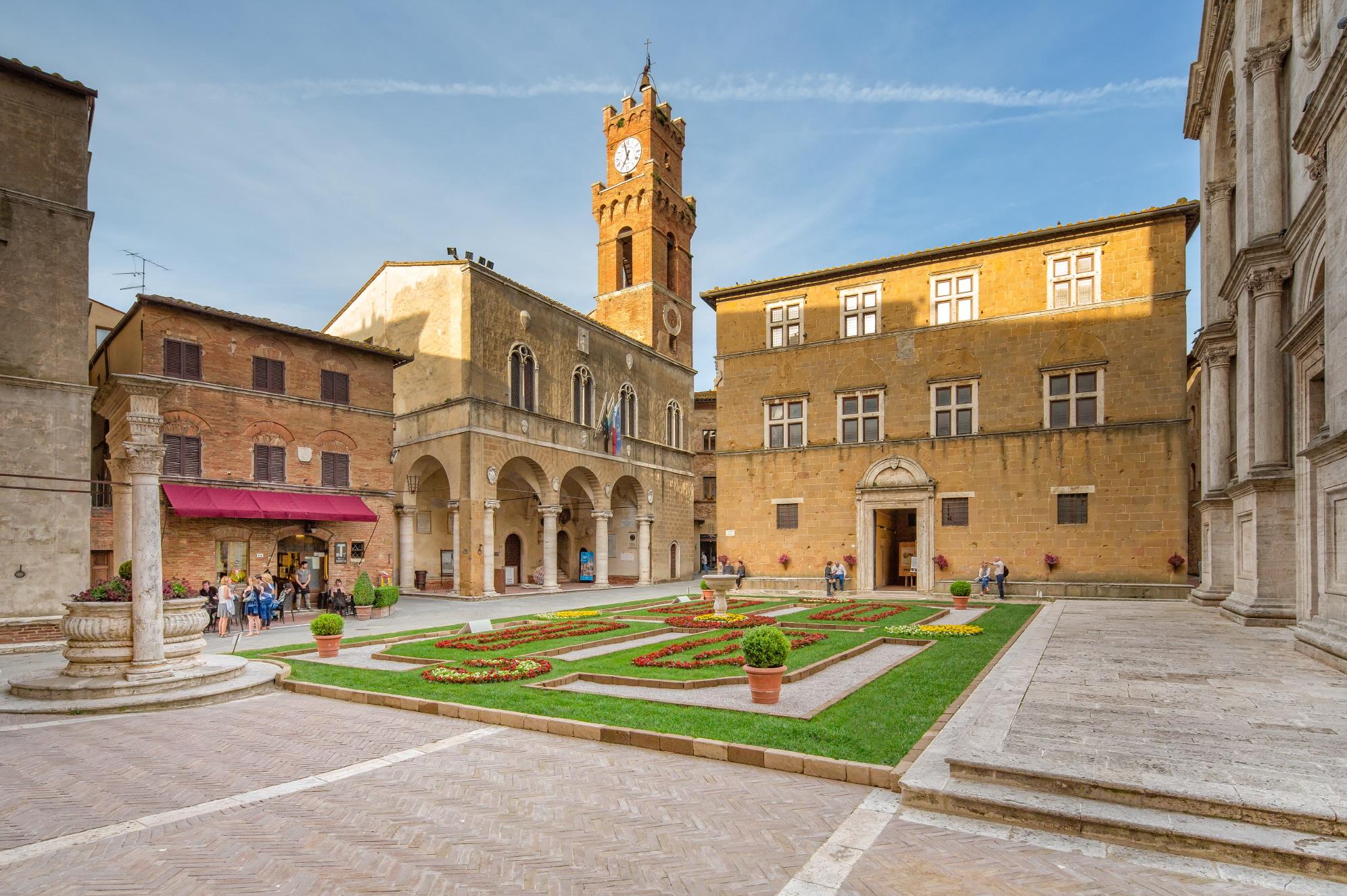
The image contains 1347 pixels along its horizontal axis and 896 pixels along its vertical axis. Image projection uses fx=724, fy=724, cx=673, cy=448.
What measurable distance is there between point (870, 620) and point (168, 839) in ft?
54.3

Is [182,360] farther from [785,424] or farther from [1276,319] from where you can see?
[1276,319]

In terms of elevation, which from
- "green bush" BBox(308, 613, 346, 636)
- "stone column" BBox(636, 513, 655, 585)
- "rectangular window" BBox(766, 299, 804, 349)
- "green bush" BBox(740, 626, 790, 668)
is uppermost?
"rectangular window" BBox(766, 299, 804, 349)

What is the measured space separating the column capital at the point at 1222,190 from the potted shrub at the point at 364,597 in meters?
28.8

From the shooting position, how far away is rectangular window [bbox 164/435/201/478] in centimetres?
2386

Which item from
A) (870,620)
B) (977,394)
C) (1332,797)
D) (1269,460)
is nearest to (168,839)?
(1332,797)

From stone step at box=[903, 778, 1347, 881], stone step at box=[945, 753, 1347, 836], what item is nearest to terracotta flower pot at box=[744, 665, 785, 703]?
stone step at box=[945, 753, 1347, 836]

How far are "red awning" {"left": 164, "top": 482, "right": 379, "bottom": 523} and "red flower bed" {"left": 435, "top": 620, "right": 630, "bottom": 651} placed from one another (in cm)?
1182

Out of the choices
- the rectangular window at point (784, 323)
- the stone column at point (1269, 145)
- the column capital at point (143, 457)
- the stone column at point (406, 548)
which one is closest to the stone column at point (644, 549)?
the stone column at point (406, 548)

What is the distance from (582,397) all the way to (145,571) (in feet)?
91.8

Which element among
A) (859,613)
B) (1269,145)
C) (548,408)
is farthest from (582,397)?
(1269,145)

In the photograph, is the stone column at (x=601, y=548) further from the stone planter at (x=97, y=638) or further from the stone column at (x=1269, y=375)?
the stone column at (x=1269, y=375)

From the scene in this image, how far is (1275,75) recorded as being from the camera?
15.6m

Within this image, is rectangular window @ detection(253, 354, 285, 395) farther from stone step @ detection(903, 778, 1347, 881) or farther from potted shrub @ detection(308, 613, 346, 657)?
stone step @ detection(903, 778, 1347, 881)

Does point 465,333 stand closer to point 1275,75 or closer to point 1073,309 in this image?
point 1073,309
